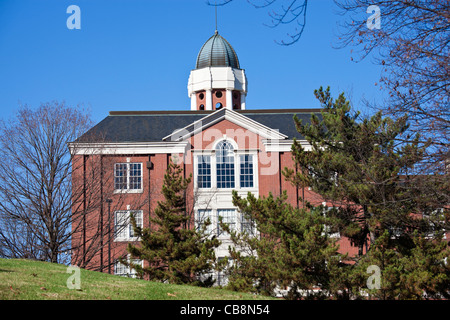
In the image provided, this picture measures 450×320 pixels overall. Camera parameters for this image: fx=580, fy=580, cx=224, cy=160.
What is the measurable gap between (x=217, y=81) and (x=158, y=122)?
13.4 meters

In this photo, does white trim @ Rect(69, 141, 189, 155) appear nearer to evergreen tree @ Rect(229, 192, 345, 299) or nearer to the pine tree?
the pine tree

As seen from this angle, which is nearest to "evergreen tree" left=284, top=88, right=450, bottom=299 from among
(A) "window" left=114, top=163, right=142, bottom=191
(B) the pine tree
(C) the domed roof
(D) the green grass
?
(B) the pine tree

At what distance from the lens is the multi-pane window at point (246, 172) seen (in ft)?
115

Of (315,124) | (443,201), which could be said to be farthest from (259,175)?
(443,201)

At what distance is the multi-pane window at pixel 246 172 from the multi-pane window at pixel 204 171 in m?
1.94

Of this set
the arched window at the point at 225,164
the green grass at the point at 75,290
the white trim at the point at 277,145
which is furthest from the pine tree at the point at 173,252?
the white trim at the point at 277,145

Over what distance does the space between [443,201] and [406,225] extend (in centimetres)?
525

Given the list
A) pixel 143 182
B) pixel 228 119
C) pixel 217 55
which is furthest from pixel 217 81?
pixel 143 182

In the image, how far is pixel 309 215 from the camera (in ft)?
73.8

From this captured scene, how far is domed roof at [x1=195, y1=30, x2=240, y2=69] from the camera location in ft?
169

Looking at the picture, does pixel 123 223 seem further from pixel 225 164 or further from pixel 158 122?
pixel 158 122
